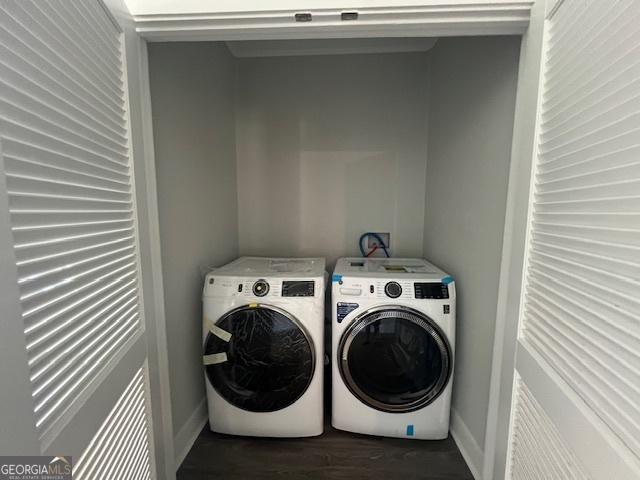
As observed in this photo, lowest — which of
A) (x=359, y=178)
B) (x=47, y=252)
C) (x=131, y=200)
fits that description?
(x=47, y=252)

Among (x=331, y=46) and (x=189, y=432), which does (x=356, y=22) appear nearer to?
(x=331, y=46)

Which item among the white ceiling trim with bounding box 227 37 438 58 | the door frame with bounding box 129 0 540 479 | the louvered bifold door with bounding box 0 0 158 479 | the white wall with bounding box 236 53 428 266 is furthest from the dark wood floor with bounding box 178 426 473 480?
the white ceiling trim with bounding box 227 37 438 58

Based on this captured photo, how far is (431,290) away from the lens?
4.75ft

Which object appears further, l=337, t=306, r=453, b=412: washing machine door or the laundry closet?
l=337, t=306, r=453, b=412: washing machine door

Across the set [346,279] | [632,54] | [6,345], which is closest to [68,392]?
[6,345]

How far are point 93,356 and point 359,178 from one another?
1.80 metres

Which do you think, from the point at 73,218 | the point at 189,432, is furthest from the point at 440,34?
the point at 189,432

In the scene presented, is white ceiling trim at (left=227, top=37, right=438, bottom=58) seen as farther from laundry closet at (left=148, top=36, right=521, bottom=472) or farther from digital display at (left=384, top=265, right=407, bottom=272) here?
digital display at (left=384, top=265, right=407, bottom=272)

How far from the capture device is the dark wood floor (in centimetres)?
138

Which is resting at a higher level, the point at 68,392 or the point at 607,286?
the point at 607,286

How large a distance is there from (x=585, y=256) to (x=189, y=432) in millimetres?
1782

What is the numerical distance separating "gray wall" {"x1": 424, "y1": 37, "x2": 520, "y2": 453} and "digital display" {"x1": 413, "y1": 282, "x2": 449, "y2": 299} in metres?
0.13

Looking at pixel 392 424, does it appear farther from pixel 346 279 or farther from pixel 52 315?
pixel 52 315

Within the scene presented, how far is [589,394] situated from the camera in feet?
1.92
